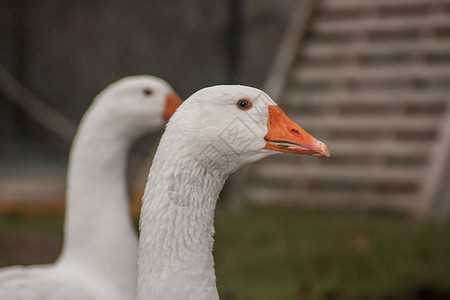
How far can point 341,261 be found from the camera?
260 centimetres

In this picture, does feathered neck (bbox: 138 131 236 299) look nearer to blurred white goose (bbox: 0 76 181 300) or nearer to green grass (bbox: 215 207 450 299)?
blurred white goose (bbox: 0 76 181 300)

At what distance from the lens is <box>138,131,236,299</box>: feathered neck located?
90cm

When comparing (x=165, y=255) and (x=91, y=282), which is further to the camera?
(x=91, y=282)

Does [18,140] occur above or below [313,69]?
Result: below

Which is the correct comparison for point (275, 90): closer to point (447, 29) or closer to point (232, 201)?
point (232, 201)

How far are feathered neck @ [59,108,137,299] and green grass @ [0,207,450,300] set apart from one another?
0.82 metres

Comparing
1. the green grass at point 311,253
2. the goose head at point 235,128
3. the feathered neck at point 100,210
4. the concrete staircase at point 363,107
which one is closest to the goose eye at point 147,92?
the feathered neck at point 100,210

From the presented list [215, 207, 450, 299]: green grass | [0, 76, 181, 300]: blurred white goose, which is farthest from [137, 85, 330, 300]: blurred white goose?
[215, 207, 450, 299]: green grass

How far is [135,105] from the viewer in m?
1.65

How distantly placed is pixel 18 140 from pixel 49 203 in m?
1.03

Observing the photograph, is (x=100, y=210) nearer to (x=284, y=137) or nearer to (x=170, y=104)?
(x=170, y=104)

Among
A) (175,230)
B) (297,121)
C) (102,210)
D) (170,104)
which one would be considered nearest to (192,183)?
(175,230)

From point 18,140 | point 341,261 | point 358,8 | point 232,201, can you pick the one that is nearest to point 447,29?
point 358,8

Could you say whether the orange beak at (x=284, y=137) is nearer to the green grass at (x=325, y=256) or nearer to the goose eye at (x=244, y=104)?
the goose eye at (x=244, y=104)
